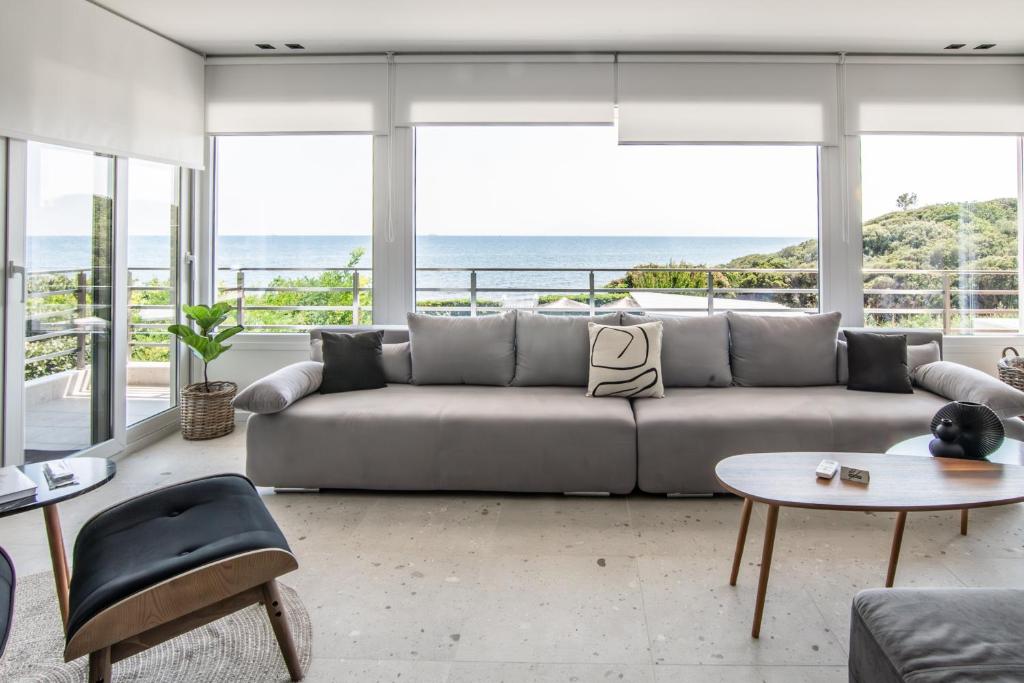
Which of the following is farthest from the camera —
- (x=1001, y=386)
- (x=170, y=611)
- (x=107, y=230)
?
(x=107, y=230)

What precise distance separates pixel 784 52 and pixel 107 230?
4306 millimetres

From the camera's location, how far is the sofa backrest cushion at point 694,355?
3.53 m

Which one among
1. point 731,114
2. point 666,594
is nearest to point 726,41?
point 731,114

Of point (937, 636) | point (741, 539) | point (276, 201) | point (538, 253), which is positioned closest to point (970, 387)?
point (741, 539)

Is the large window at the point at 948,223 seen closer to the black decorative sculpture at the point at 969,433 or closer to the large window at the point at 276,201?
the black decorative sculpture at the point at 969,433

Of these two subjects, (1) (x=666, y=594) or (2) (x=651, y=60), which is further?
(2) (x=651, y=60)

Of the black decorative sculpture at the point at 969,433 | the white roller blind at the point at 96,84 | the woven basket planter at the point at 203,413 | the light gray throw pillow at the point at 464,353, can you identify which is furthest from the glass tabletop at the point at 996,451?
the white roller blind at the point at 96,84

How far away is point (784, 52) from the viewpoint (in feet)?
13.5

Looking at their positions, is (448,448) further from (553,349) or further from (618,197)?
(618,197)

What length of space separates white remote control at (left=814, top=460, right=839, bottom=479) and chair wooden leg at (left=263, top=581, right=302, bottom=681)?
1.62 meters

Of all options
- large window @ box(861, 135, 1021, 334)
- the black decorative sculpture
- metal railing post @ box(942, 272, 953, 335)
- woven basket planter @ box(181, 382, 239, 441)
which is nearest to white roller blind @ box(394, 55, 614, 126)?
large window @ box(861, 135, 1021, 334)

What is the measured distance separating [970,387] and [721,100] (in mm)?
2300

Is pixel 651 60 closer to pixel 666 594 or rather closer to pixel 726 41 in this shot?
pixel 726 41

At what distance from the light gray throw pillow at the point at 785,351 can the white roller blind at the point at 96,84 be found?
3.67m
